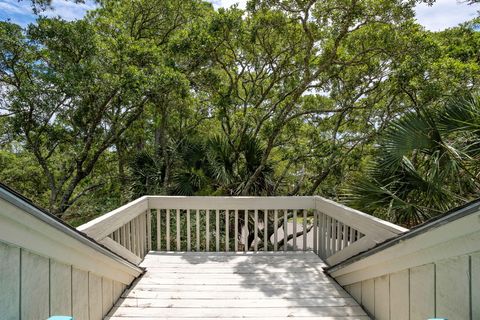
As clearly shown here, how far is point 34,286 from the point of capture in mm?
1297

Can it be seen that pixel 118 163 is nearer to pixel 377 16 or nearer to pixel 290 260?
pixel 290 260

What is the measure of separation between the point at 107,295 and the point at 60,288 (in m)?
0.81

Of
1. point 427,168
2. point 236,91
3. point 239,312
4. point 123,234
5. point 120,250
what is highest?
point 236,91

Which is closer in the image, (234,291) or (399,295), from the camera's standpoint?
(399,295)

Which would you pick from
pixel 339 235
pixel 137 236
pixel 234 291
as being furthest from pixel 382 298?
pixel 137 236

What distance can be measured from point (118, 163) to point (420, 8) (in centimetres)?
875

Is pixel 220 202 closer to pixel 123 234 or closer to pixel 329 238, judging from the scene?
pixel 123 234

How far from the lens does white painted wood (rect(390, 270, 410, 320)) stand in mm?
1768

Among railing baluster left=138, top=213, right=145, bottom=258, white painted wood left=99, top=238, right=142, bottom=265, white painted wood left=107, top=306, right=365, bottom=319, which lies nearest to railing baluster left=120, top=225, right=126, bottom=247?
white painted wood left=99, top=238, right=142, bottom=265

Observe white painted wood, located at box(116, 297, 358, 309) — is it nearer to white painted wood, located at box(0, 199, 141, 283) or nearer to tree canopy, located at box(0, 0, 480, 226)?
white painted wood, located at box(0, 199, 141, 283)

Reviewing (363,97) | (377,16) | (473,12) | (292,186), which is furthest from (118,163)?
(473,12)

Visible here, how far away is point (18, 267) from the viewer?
1.19 metres

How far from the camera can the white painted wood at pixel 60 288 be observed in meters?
1.46

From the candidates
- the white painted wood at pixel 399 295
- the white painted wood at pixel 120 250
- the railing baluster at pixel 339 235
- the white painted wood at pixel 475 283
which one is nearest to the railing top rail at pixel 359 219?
the railing baluster at pixel 339 235
